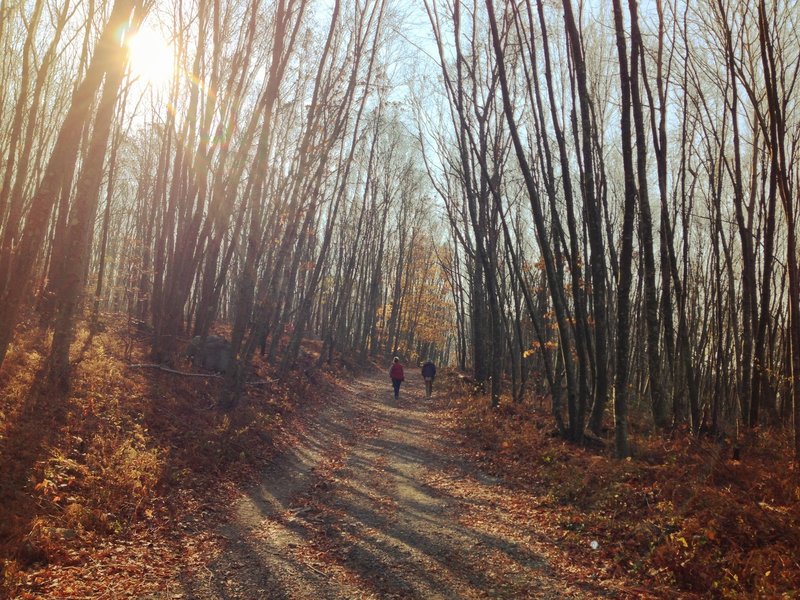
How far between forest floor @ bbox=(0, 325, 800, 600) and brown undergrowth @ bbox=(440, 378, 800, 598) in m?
0.02

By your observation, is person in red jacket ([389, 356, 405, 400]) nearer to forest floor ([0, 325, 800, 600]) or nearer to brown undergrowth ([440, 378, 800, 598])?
forest floor ([0, 325, 800, 600])

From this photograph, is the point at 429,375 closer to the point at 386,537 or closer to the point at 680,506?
the point at 386,537

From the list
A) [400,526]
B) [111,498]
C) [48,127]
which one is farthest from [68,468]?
[48,127]

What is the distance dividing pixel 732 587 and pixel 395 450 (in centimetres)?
674

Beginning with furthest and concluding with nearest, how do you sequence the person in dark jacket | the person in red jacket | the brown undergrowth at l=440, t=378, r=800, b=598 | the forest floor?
the person in dark jacket < the person in red jacket < the forest floor < the brown undergrowth at l=440, t=378, r=800, b=598

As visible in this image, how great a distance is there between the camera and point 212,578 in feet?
14.7

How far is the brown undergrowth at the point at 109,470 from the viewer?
14.3ft

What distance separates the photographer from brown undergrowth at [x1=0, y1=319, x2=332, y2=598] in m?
4.35

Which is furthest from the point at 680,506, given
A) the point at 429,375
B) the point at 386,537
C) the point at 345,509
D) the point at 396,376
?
Answer: the point at 429,375

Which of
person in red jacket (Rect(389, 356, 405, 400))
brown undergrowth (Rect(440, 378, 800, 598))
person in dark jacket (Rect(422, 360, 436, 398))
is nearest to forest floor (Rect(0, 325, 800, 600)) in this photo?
brown undergrowth (Rect(440, 378, 800, 598))

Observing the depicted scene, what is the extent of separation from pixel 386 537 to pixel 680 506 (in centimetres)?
336

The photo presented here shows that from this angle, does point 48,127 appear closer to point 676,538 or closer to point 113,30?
point 113,30

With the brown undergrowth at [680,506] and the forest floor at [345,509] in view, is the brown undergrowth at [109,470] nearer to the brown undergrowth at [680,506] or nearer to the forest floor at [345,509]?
the forest floor at [345,509]

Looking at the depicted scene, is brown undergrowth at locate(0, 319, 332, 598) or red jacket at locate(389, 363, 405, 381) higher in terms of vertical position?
red jacket at locate(389, 363, 405, 381)
